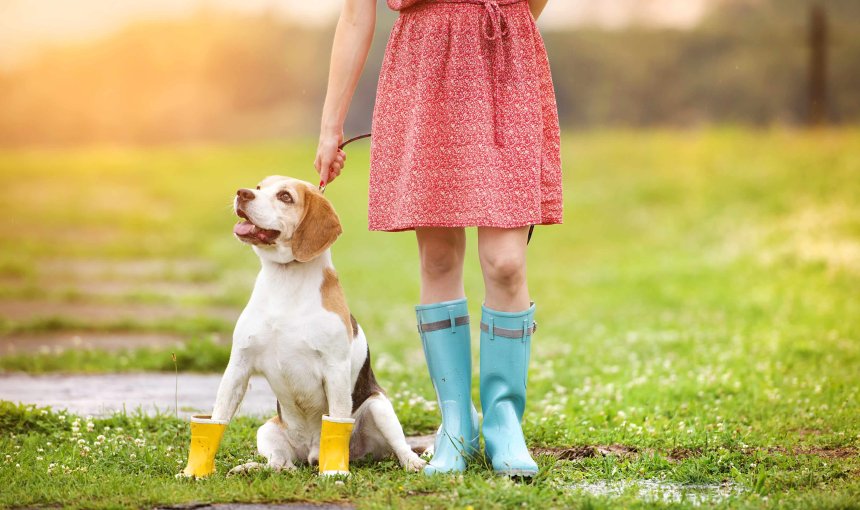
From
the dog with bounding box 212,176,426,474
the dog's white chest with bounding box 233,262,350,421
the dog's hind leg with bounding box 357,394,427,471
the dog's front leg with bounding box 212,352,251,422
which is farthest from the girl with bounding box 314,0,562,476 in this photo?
the dog's front leg with bounding box 212,352,251,422

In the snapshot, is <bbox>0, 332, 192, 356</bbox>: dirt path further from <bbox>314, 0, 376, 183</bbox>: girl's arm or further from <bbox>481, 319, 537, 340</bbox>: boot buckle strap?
<bbox>481, 319, 537, 340</bbox>: boot buckle strap

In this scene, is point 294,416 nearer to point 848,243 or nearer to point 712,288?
point 712,288

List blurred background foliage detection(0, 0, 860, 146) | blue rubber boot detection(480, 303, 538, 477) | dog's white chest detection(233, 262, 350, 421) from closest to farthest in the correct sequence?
dog's white chest detection(233, 262, 350, 421), blue rubber boot detection(480, 303, 538, 477), blurred background foliage detection(0, 0, 860, 146)

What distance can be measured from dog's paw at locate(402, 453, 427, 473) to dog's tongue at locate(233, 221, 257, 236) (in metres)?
0.95

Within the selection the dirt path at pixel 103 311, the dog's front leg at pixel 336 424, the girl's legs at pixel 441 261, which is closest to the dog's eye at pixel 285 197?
the girl's legs at pixel 441 261

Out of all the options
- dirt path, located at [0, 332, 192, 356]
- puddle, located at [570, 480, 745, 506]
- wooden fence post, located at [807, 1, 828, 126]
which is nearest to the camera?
puddle, located at [570, 480, 745, 506]

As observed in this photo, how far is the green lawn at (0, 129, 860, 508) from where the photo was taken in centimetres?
344

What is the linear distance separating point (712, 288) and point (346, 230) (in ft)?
29.0

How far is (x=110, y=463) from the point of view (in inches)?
145

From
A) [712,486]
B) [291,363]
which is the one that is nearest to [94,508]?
[291,363]

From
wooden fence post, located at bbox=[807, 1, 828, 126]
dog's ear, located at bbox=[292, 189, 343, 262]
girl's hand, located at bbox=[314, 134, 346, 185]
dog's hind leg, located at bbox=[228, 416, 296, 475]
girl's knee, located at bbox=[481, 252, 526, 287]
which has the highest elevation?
wooden fence post, located at bbox=[807, 1, 828, 126]

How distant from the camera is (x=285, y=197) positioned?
136 inches

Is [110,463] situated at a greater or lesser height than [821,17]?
lesser

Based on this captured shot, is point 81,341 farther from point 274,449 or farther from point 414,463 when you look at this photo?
point 414,463
